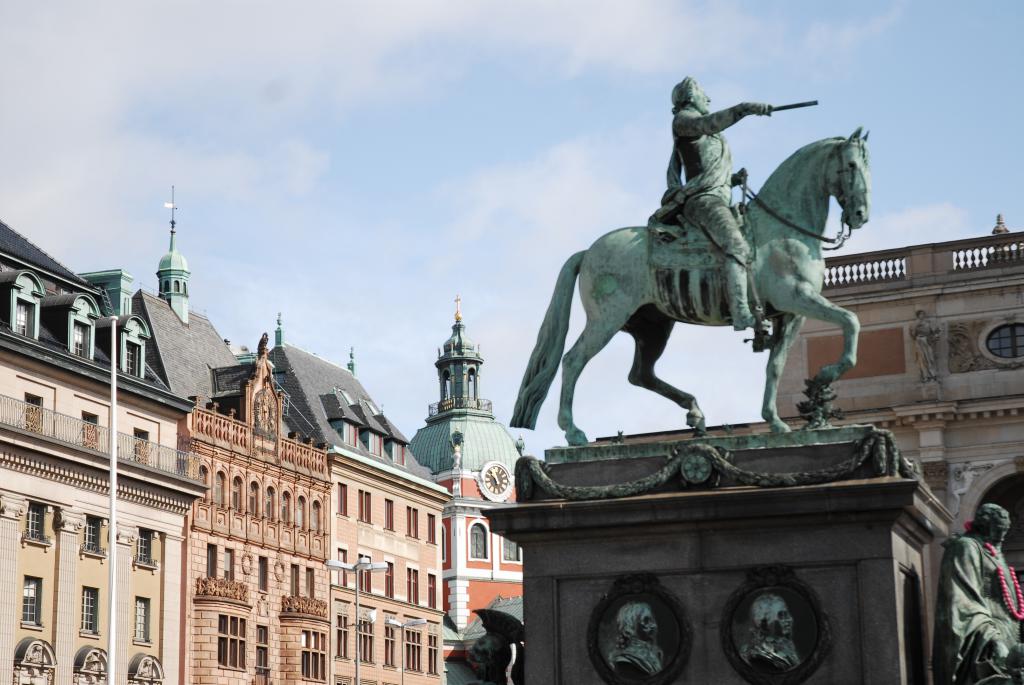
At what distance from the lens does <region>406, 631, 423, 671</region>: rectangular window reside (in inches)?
3898

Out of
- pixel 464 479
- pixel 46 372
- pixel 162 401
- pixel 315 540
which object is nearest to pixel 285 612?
pixel 315 540

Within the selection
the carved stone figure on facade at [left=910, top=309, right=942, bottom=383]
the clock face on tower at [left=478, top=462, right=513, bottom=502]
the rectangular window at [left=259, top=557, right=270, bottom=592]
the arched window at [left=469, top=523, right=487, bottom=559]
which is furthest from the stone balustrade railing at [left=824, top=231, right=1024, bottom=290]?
the clock face on tower at [left=478, top=462, right=513, bottom=502]

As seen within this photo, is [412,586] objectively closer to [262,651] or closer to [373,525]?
[373,525]

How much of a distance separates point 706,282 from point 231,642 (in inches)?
2499

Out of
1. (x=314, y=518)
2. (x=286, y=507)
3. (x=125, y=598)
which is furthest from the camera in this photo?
(x=314, y=518)

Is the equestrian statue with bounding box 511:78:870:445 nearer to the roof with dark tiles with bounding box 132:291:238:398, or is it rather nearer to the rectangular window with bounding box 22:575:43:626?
the rectangular window with bounding box 22:575:43:626

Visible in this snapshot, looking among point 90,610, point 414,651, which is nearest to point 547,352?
point 90,610

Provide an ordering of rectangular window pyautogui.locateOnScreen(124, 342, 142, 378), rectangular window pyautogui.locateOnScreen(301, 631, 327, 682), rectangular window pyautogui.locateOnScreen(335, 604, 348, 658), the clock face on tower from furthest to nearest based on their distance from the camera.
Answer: the clock face on tower
rectangular window pyautogui.locateOnScreen(335, 604, 348, 658)
rectangular window pyautogui.locateOnScreen(301, 631, 327, 682)
rectangular window pyautogui.locateOnScreen(124, 342, 142, 378)

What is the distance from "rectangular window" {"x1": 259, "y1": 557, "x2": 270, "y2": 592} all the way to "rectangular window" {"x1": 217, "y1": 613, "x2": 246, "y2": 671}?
3414 millimetres

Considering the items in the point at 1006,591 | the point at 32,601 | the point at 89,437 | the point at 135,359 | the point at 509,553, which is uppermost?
the point at 509,553

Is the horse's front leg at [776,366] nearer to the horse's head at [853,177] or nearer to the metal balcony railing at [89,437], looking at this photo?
the horse's head at [853,177]

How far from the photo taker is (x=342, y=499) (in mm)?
93500

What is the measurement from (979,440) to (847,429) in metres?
48.5

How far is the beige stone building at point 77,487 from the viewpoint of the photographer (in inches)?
2534
